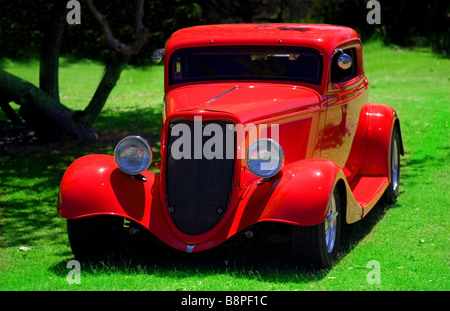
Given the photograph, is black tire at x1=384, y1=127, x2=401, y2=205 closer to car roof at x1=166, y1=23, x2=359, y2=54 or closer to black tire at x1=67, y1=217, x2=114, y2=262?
car roof at x1=166, y1=23, x2=359, y2=54

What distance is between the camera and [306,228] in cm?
571

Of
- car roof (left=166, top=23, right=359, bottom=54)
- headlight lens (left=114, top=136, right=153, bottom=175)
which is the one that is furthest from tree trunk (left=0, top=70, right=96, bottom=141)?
headlight lens (left=114, top=136, right=153, bottom=175)

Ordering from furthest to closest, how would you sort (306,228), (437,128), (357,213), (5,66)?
(5,66) < (437,128) < (357,213) < (306,228)

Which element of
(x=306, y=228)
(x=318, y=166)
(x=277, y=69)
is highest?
(x=277, y=69)

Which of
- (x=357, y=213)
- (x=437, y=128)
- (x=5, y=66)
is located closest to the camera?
(x=357, y=213)

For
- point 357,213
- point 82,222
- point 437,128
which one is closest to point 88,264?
point 82,222

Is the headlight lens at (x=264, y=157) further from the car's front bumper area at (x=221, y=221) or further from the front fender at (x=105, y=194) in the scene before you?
the front fender at (x=105, y=194)

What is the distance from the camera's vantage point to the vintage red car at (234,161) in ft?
19.0

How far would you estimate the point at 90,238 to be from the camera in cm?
614

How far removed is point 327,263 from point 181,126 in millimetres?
1579

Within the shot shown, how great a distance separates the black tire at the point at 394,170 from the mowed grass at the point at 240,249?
0.11 metres

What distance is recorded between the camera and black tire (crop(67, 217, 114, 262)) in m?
6.09
